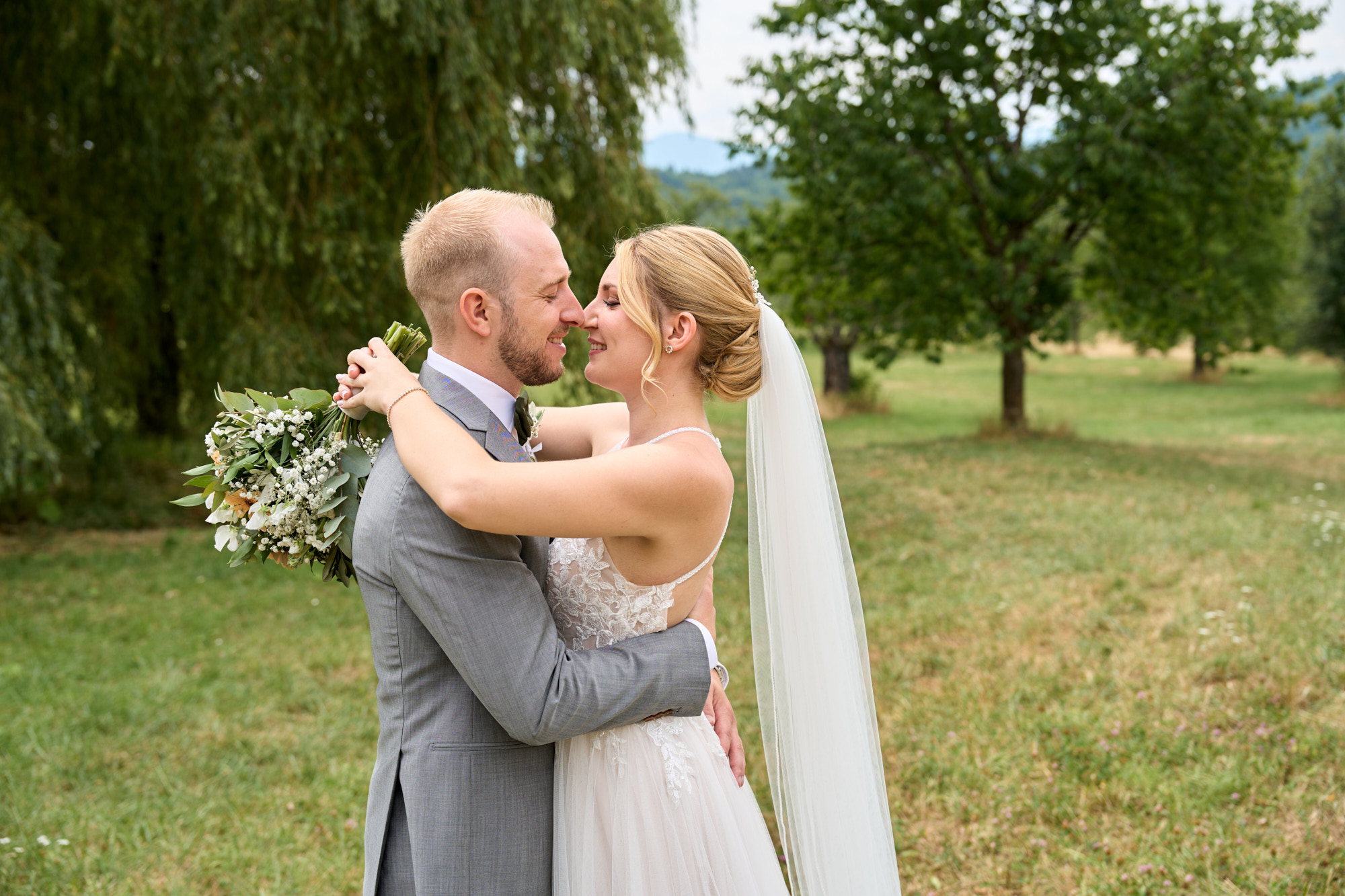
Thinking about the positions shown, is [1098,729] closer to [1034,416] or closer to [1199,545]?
[1199,545]

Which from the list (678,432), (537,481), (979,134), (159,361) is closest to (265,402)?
(537,481)

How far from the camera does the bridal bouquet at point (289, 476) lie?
2105 millimetres

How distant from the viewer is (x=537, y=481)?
70.8 inches

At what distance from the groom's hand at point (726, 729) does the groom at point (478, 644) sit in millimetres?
293

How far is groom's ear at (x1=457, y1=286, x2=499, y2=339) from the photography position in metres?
1.97

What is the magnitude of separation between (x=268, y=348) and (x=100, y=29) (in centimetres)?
304

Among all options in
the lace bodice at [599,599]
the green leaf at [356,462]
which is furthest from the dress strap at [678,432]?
the green leaf at [356,462]

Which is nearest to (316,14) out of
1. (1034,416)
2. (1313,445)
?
(1313,445)

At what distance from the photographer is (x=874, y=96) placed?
14656mm

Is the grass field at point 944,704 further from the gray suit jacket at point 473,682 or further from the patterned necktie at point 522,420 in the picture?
the patterned necktie at point 522,420

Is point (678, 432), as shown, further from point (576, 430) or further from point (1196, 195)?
point (1196, 195)

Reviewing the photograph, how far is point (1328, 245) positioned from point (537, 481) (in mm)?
32030

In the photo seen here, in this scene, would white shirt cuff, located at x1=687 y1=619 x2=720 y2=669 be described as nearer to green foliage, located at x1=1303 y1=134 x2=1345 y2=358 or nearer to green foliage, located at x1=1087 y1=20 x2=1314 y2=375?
green foliage, located at x1=1087 y1=20 x2=1314 y2=375

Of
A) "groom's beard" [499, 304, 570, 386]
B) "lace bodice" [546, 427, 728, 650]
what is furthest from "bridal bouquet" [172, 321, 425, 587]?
"lace bodice" [546, 427, 728, 650]
